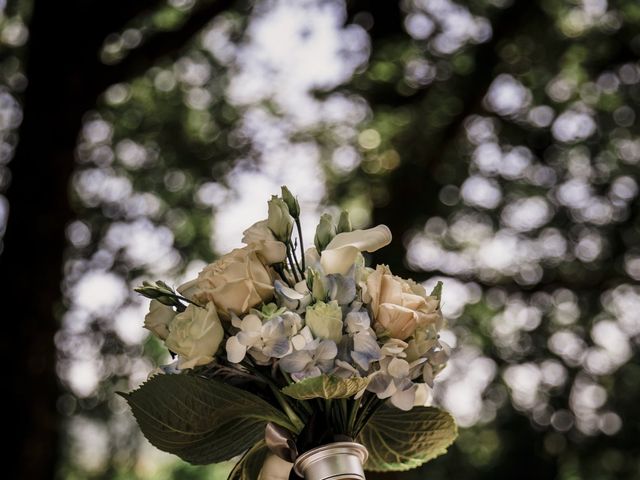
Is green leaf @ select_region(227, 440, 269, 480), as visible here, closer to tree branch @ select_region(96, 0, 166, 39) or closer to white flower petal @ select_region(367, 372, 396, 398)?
white flower petal @ select_region(367, 372, 396, 398)

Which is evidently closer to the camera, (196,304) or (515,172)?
(196,304)

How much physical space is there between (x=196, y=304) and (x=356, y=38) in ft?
19.9

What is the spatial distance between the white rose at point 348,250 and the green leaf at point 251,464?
0.31 metres

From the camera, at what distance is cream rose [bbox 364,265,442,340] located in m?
1.49

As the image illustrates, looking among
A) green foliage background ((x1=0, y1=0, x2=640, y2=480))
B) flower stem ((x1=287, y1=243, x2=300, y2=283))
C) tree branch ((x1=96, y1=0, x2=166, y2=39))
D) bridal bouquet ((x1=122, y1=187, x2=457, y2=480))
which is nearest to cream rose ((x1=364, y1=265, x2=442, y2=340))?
bridal bouquet ((x1=122, y1=187, x2=457, y2=480))

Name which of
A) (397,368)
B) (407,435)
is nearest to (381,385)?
(397,368)

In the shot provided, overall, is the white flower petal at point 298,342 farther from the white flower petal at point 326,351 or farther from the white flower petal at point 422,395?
the white flower petal at point 422,395

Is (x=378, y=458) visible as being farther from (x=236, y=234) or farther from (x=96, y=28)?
(x=236, y=234)

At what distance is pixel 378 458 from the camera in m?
1.73

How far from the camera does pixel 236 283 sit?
1467 mm

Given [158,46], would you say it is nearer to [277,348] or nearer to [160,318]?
[160,318]

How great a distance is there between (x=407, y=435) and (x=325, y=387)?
0.35 metres

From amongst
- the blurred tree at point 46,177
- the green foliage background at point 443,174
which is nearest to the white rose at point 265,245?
the blurred tree at point 46,177

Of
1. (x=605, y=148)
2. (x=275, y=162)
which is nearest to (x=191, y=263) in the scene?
(x=275, y=162)
